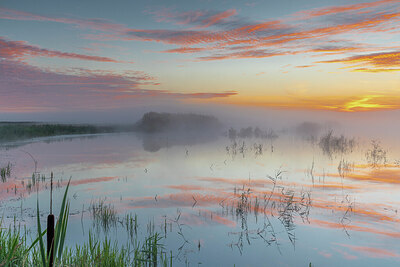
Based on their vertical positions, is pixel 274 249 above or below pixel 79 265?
below

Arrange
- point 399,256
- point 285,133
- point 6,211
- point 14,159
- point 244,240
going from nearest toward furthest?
point 399,256, point 244,240, point 6,211, point 14,159, point 285,133

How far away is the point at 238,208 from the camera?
1345 cm

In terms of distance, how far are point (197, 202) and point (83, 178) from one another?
9370mm

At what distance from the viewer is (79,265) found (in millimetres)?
6375

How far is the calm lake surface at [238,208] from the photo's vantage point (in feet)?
32.8

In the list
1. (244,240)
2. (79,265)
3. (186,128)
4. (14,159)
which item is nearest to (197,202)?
(244,240)

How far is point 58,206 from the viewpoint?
14.4m

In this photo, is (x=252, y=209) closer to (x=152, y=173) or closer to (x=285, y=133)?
(x=152, y=173)


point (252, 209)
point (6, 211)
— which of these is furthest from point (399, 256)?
point (6, 211)

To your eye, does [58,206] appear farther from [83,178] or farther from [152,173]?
[152,173]

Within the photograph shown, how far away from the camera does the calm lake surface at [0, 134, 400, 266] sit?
32.8 ft

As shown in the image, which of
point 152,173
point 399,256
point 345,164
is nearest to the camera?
point 399,256

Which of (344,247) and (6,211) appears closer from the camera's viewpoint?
(344,247)

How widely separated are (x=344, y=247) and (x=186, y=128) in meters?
77.8
